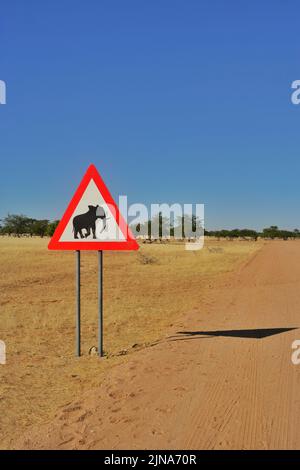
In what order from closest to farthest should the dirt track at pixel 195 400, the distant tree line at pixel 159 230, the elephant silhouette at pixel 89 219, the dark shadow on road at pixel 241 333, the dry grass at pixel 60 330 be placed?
the dirt track at pixel 195 400
the dry grass at pixel 60 330
the elephant silhouette at pixel 89 219
the dark shadow on road at pixel 241 333
the distant tree line at pixel 159 230

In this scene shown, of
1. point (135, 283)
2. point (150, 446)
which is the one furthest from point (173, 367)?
point (135, 283)

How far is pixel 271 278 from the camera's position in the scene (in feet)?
59.7

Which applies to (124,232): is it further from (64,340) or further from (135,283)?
(135,283)

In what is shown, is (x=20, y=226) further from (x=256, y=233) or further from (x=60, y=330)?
(x=60, y=330)

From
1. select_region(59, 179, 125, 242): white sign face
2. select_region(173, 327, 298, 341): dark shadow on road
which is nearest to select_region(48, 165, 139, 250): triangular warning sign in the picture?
select_region(59, 179, 125, 242): white sign face

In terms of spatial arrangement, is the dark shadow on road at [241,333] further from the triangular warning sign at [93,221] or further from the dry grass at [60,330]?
the triangular warning sign at [93,221]

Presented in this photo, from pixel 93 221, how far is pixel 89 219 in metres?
0.06

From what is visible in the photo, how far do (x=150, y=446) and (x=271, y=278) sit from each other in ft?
49.4

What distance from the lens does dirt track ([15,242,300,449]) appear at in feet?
13.0

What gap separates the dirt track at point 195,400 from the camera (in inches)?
156

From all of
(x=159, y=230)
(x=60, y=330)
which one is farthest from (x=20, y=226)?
(x=60, y=330)

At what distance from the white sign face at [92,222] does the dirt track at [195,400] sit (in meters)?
1.70

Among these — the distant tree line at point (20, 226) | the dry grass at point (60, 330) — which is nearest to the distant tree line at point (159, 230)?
the distant tree line at point (20, 226)

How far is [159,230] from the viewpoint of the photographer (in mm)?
100625
